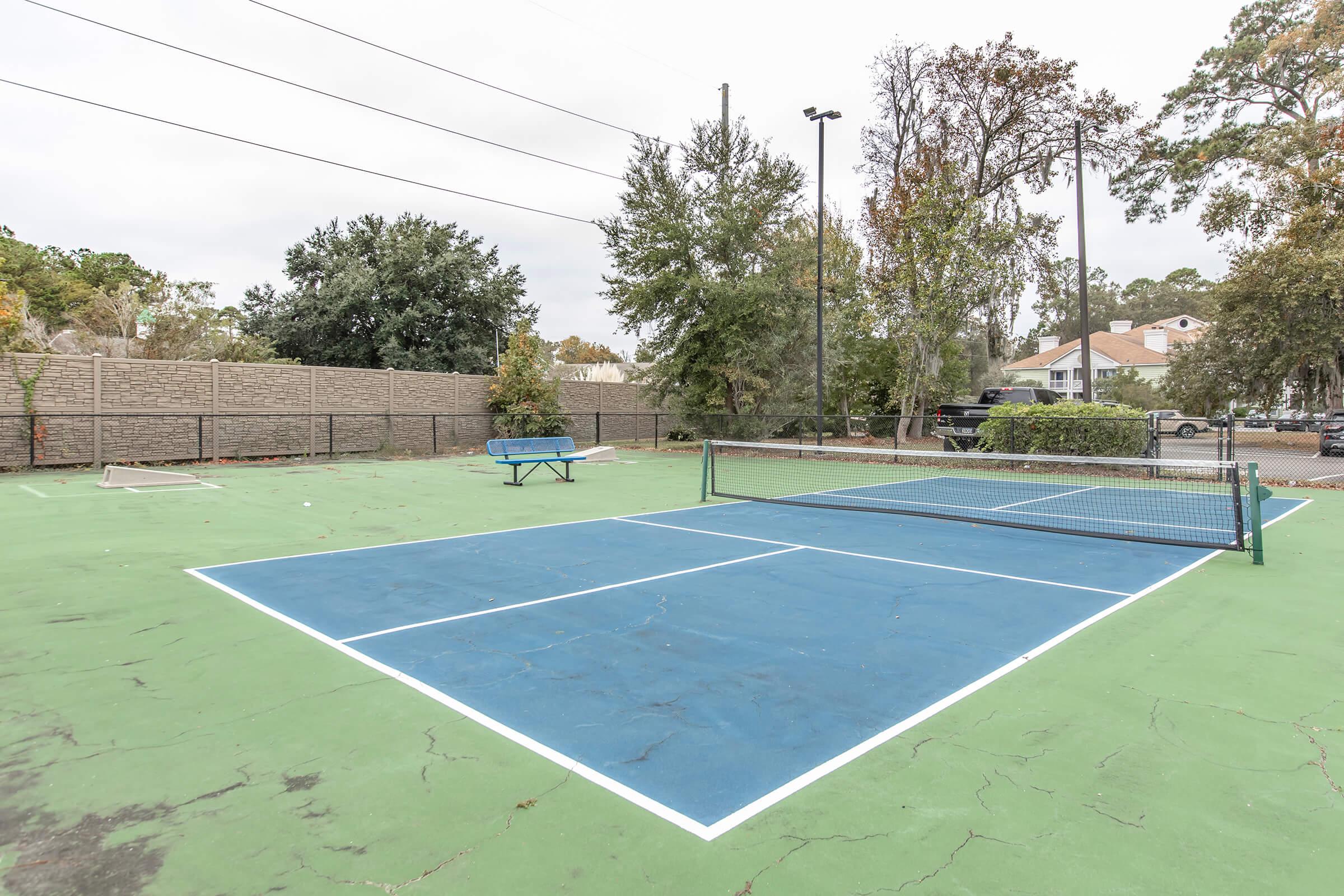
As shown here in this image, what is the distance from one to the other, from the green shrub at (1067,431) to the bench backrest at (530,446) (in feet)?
35.5

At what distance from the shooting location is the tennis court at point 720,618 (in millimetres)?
3662

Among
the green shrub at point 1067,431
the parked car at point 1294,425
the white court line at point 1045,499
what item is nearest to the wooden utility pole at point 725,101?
the green shrub at point 1067,431

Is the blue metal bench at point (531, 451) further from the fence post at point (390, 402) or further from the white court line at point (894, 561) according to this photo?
the fence post at point (390, 402)

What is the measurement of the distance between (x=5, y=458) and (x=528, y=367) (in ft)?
46.5

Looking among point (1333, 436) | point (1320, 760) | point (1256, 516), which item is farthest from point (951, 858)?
point (1333, 436)

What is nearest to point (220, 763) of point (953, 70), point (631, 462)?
point (631, 462)

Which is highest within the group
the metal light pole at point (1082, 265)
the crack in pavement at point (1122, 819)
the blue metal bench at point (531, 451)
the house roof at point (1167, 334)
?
the house roof at point (1167, 334)

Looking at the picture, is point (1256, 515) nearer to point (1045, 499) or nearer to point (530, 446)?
point (1045, 499)

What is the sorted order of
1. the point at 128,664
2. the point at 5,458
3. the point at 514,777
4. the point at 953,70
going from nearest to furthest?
the point at 514,777, the point at 128,664, the point at 5,458, the point at 953,70

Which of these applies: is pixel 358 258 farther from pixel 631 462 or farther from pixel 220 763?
pixel 220 763

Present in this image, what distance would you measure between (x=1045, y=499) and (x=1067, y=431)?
19.1ft

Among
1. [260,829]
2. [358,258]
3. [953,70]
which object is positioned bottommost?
[260,829]

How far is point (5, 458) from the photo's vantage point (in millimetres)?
16922

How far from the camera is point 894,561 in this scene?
7930mm
